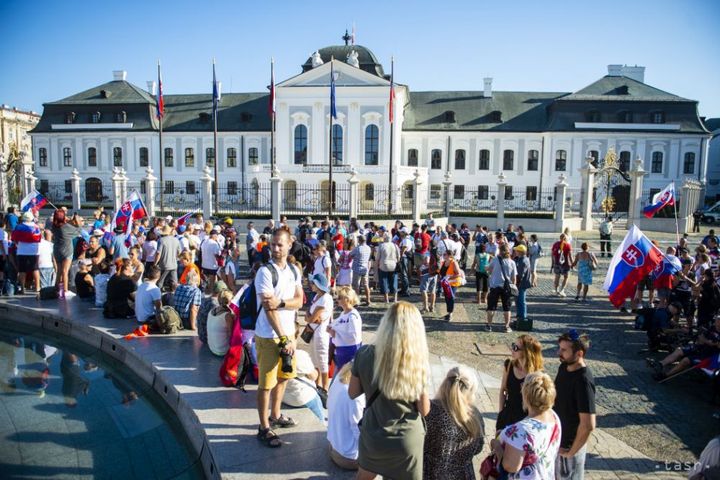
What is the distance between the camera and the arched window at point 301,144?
42.2 meters

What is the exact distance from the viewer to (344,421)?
173 inches

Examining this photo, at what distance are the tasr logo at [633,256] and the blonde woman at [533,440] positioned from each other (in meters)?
6.46

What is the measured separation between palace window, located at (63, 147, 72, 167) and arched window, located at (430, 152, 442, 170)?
32.4 metres

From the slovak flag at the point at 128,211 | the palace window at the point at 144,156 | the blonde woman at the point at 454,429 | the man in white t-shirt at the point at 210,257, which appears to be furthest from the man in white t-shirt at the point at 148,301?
the palace window at the point at 144,156

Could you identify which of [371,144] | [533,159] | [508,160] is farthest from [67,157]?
[533,159]

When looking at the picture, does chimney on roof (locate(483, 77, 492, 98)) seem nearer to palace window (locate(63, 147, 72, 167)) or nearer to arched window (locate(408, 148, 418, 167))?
arched window (locate(408, 148, 418, 167))

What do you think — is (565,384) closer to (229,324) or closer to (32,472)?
(229,324)

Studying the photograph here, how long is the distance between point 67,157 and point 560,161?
43.3m

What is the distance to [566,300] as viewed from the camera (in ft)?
40.9

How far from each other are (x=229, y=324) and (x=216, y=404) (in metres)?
1.30

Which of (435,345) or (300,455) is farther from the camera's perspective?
(435,345)

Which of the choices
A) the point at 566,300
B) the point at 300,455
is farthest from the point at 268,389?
the point at 566,300

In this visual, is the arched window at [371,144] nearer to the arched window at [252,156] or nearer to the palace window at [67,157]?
the arched window at [252,156]

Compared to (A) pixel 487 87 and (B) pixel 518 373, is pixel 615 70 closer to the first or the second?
(A) pixel 487 87
